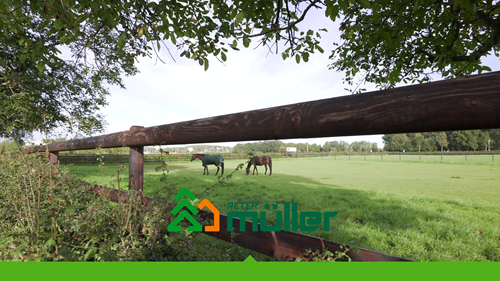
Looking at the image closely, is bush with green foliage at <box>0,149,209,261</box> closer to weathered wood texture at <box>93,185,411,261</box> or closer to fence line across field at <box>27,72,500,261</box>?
weathered wood texture at <box>93,185,411,261</box>

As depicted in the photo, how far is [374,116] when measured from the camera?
2.81 feet

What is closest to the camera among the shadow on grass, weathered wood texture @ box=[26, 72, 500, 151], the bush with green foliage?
weathered wood texture @ box=[26, 72, 500, 151]

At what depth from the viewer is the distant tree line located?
93.9 ft

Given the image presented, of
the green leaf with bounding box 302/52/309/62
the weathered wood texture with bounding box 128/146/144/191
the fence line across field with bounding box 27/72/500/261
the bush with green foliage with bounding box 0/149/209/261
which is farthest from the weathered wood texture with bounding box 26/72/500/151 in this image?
the green leaf with bounding box 302/52/309/62

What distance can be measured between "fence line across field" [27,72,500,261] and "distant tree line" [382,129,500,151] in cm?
3416

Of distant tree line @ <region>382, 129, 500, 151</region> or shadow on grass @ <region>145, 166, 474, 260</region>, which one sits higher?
distant tree line @ <region>382, 129, 500, 151</region>

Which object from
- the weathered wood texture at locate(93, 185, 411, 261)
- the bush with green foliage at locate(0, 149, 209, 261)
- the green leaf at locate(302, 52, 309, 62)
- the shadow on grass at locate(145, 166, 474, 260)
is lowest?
the shadow on grass at locate(145, 166, 474, 260)

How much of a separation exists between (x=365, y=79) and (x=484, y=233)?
407 centimetres

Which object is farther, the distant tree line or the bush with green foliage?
the distant tree line

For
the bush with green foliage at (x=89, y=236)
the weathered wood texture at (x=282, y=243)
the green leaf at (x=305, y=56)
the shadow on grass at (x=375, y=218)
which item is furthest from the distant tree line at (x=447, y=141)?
the bush with green foliage at (x=89, y=236)

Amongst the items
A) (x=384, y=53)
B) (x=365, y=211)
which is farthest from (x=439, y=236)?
(x=384, y=53)

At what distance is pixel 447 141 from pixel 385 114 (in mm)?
39835

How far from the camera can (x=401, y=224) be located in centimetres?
399

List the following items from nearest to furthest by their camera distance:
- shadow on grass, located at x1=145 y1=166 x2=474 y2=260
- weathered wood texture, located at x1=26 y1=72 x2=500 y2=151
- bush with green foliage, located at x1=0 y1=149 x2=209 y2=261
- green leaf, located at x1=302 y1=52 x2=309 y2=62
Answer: weathered wood texture, located at x1=26 y1=72 x2=500 y2=151 → bush with green foliage, located at x1=0 y1=149 x2=209 y2=261 → shadow on grass, located at x1=145 y1=166 x2=474 y2=260 → green leaf, located at x1=302 y1=52 x2=309 y2=62
